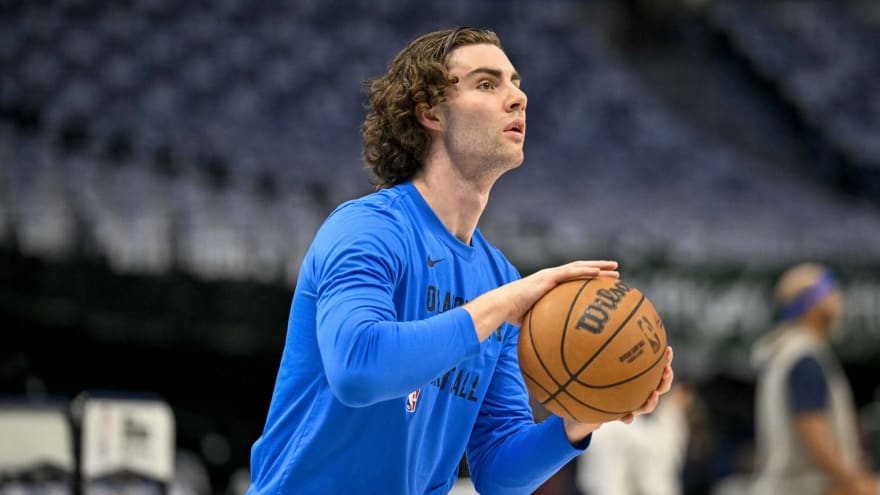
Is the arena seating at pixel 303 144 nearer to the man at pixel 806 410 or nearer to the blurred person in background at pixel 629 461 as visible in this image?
the blurred person in background at pixel 629 461

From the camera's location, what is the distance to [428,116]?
8.93 ft

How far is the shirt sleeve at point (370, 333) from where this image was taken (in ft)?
6.97

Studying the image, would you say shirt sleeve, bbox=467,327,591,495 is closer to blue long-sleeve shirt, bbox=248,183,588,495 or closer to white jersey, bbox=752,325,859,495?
blue long-sleeve shirt, bbox=248,183,588,495

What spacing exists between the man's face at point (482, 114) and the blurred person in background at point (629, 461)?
4807 mm

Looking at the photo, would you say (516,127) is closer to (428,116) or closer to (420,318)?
(428,116)

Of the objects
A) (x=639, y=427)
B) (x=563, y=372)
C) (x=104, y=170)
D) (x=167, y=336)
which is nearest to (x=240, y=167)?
(x=104, y=170)

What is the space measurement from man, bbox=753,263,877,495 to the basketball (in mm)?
3126

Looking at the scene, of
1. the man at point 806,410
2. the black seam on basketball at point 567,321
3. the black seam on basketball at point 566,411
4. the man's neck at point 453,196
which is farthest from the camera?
the man at point 806,410

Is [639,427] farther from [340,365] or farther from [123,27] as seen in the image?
[123,27]

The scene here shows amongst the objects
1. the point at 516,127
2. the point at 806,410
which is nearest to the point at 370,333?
the point at 516,127

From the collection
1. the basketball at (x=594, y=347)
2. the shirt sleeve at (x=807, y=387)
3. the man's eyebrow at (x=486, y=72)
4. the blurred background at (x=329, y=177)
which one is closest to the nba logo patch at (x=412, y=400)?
the basketball at (x=594, y=347)

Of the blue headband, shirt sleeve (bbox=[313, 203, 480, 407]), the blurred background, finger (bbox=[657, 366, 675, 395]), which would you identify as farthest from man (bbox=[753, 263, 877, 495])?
shirt sleeve (bbox=[313, 203, 480, 407])

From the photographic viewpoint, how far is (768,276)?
34.0 ft

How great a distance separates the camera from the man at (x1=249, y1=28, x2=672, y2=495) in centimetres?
219
